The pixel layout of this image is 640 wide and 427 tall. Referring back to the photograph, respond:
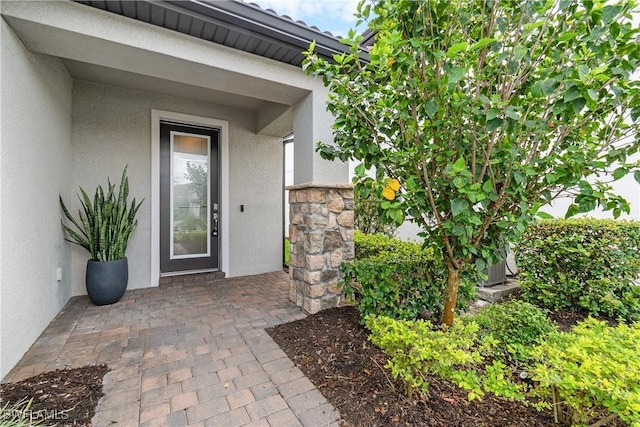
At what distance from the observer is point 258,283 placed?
4219 mm

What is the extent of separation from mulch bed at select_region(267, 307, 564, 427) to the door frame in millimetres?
2417

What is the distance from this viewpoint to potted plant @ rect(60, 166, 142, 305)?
318 cm

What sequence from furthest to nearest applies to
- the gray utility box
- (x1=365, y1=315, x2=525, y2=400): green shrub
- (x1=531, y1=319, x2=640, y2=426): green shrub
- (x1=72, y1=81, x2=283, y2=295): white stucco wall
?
1. the gray utility box
2. (x1=72, y1=81, x2=283, y2=295): white stucco wall
3. (x1=365, y1=315, x2=525, y2=400): green shrub
4. (x1=531, y1=319, x2=640, y2=426): green shrub

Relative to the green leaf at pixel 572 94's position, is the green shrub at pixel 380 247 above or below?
below

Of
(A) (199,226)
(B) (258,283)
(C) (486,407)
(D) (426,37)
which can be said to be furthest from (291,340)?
(A) (199,226)

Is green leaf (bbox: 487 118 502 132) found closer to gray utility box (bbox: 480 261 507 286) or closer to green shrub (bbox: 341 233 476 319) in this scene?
green shrub (bbox: 341 233 476 319)

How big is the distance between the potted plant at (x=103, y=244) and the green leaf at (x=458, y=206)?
3.68m

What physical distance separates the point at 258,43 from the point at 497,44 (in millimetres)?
2042

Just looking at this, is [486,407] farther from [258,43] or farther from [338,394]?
[258,43]

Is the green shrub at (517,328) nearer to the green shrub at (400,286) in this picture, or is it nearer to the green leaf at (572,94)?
the green shrub at (400,286)

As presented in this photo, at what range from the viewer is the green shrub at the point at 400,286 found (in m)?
2.49

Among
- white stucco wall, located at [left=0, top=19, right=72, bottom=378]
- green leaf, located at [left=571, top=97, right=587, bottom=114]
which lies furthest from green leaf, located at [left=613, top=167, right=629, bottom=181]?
white stucco wall, located at [left=0, top=19, right=72, bottom=378]

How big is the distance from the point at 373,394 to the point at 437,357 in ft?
1.92

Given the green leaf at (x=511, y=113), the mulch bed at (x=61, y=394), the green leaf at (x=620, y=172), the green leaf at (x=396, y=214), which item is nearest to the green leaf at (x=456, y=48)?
the green leaf at (x=511, y=113)
